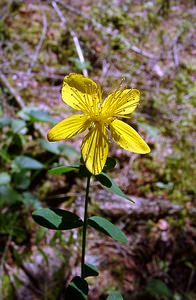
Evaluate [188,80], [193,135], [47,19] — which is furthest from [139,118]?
[47,19]

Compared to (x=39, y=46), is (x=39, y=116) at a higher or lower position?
lower

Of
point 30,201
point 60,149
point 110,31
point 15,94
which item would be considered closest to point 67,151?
point 60,149

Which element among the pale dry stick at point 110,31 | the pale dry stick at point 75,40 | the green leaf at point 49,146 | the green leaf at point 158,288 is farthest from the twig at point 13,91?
the green leaf at point 158,288

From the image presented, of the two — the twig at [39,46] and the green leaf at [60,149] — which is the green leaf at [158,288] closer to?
the green leaf at [60,149]

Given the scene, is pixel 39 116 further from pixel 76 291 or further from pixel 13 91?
pixel 76 291

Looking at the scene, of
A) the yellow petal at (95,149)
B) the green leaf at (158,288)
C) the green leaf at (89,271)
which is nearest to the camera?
the yellow petal at (95,149)

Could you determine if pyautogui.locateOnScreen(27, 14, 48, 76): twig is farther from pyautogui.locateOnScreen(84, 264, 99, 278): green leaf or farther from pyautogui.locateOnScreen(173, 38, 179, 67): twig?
pyautogui.locateOnScreen(84, 264, 99, 278): green leaf

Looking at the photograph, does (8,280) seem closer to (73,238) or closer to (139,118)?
(73,238)
